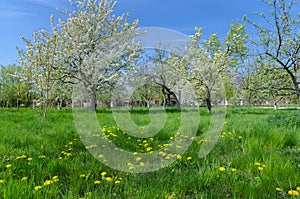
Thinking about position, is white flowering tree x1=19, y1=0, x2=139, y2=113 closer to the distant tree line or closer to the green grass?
the distant tree line

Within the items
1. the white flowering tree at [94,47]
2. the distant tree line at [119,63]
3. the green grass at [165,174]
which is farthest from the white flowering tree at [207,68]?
the green grass at [165,174]

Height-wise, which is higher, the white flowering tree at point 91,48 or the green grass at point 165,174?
the white flowering tree at point 91,48

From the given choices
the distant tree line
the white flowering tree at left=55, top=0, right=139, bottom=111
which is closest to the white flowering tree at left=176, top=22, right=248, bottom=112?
the distant tree line

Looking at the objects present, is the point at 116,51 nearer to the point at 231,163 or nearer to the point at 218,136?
the point at 218,136

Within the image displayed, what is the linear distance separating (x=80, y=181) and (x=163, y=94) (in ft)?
43.6

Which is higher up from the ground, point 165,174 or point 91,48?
point 91,48

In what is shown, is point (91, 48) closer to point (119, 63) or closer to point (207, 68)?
point (119, 63)

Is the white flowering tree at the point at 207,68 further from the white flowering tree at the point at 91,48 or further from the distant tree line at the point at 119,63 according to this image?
the white flowering tree at the point at 91,48

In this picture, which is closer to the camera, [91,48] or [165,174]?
[165,174]

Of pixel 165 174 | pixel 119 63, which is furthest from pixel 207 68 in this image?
pixel 165 174

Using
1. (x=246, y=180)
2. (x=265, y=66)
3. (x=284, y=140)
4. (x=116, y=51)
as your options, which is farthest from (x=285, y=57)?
(x=116, y=51)

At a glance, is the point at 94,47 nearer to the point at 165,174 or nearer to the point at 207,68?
the point at 207,68

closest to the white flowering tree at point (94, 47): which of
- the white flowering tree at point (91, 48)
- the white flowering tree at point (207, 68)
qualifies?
the white flowering tree at point (91, 48)

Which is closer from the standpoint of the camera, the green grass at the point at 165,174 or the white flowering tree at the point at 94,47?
the green grass at the point at 165,174
